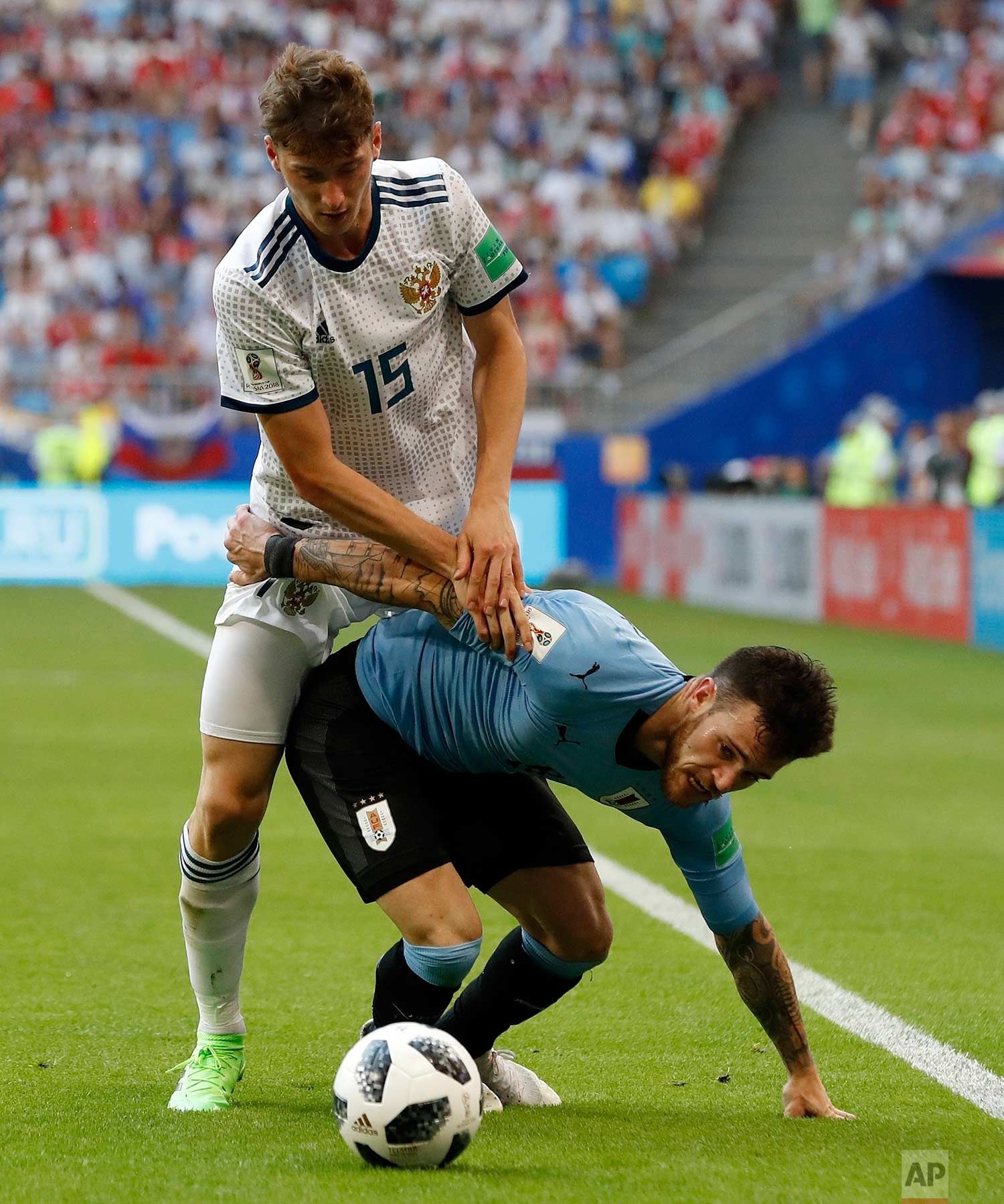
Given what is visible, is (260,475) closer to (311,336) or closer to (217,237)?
(311,336)

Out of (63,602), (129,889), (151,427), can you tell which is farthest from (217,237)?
(129,889)

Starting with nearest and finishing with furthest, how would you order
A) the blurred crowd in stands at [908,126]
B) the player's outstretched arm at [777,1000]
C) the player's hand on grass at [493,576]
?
1. the player's hand on grass at [493,576]
2. the player's outstretched arm at [777,1000]
3. the blurred crowd in stands at [908,126]

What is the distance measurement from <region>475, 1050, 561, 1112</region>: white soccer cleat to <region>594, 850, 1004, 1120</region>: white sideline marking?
0.92m

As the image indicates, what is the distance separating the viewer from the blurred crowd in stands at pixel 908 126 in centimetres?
2391

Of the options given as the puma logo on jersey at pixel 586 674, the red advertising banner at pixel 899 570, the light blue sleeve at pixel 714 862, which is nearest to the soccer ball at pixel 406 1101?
the light blue sleeve at pixel 714 862

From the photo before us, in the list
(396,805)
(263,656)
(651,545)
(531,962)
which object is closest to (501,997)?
(531,962)

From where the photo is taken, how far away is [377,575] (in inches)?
162

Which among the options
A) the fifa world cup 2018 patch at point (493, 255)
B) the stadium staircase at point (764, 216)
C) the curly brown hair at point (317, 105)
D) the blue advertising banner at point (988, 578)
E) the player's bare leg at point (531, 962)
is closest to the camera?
the curly brown hair at point (317, 105)

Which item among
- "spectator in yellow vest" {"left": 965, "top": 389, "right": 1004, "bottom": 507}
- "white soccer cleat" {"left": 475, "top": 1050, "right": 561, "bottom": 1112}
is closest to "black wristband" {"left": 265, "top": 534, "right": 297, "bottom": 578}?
"white soccer cleat" {"left": 475, "top": 1050, "right": 561, "bottom": 1112}

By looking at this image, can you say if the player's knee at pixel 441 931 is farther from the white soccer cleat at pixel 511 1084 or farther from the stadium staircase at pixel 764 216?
the stadium staircase at pixel 764 216

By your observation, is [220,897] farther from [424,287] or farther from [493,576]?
[424,287]

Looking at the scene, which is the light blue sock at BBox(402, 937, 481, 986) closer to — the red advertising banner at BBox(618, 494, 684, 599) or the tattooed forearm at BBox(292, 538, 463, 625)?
the tattooed forearm at BBox(292, 538, 463, 625)

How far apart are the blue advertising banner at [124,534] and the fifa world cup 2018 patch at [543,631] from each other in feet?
56.8

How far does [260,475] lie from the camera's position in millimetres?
4430
